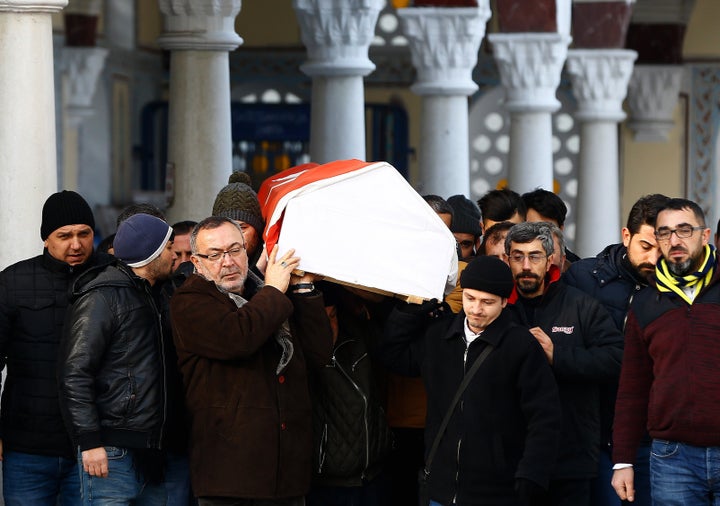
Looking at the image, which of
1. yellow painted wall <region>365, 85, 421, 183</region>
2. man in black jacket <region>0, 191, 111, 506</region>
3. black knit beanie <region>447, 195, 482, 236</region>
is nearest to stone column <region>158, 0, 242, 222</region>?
black knit beanie <region>447, 195, 482, 236</region>

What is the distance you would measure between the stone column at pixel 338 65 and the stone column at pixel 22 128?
191 inches

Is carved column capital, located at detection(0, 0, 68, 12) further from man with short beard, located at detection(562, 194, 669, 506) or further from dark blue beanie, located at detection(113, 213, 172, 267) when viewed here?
man with short beard, located at detection(562, 194, 669, 506)

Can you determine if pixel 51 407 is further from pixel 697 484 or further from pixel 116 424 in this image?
pixel 697 484

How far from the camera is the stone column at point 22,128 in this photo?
25.6ft

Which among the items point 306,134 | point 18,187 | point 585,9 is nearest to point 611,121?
point 585,9

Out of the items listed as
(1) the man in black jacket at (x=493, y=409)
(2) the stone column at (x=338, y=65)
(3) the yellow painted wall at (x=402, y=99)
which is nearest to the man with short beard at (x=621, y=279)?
(1) the man in black jacket at (x=493, y=409)

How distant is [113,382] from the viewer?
636cm

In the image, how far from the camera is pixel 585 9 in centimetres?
1684

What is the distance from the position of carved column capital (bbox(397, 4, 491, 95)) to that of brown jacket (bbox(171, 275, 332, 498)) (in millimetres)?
7386

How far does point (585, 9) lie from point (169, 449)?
432 inches

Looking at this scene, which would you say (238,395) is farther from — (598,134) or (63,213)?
(598,134)

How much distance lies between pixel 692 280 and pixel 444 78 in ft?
23.8

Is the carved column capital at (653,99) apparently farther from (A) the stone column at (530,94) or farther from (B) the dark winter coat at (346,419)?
(B) the dark winter coat at (346,419)

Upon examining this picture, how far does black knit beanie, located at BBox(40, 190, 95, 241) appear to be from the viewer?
6.75 m
